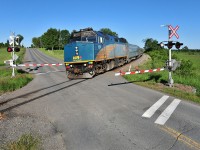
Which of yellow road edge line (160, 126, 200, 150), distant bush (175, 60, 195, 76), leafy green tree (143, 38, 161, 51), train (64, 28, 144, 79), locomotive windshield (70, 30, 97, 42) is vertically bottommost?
yellow road edge line (160, 126, 200, 150)

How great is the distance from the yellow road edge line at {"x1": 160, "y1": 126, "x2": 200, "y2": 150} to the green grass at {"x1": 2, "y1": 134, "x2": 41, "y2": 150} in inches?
155

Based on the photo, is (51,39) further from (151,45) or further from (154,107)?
(154,107)

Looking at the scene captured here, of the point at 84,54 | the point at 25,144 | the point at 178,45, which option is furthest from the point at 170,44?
the point at 25,144

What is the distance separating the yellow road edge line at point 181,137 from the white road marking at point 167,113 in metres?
0.59

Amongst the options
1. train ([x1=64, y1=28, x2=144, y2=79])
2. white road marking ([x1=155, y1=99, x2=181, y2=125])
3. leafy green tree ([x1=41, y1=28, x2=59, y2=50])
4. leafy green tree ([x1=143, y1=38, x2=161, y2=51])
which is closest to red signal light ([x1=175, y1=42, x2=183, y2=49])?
white road marking ([x1=155, y1=99, x2=181, y2=125])

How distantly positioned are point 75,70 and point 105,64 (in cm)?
479

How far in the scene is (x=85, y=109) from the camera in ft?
32.9

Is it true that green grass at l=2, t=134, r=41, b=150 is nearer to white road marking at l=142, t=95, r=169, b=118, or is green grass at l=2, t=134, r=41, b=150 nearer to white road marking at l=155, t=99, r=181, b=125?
white road marking at l=155, t=99, r=181, b=125

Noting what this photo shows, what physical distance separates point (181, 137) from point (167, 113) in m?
2.49

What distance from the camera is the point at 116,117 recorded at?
29.0 ft

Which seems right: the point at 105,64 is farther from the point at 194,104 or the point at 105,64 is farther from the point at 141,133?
the point at 141,133

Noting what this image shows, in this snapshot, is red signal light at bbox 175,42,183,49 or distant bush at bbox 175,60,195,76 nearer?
red signal light at bbox 175,42,183,49

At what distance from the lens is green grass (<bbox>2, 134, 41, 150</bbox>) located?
5.99 m

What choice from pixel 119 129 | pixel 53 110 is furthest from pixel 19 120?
pixel 119 129
